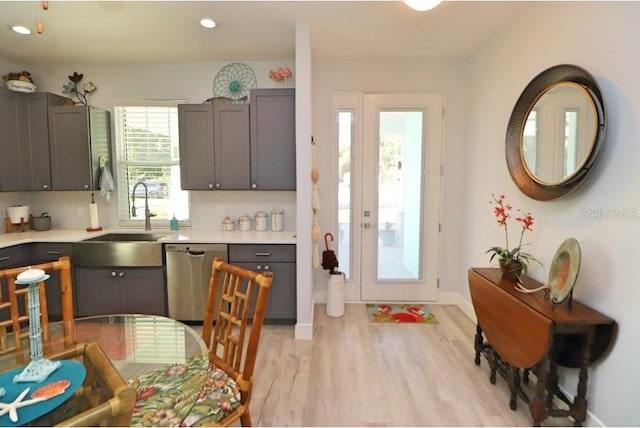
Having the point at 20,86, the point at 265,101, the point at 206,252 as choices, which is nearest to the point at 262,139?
the point at 265,101

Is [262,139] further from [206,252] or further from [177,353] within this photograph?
[177,353]

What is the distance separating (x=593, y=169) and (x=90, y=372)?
2.61 meters

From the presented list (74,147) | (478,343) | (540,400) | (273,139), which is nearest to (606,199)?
(540,400)

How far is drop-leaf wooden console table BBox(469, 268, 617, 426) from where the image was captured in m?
1.71

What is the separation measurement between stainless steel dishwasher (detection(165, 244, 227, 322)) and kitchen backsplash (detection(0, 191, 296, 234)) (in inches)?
27.4

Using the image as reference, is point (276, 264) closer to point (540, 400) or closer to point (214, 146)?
point (214, 146)

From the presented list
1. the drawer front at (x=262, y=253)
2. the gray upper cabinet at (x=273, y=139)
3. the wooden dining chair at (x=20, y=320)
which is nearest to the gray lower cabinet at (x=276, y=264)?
the drawer front at (x=262, y=253)

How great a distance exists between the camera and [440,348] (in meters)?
2.77

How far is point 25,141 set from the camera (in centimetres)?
336

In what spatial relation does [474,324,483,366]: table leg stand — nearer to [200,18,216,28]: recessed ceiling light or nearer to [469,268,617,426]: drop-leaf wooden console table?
[469,268,617,426]: drop-leaf wooden console table

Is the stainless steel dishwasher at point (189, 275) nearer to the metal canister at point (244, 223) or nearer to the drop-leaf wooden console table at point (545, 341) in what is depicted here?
the metal canister at point (244, 223)

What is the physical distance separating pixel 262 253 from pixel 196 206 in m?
1.18

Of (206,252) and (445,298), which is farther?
(445,298)

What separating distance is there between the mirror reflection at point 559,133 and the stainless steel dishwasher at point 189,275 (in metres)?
2.61
